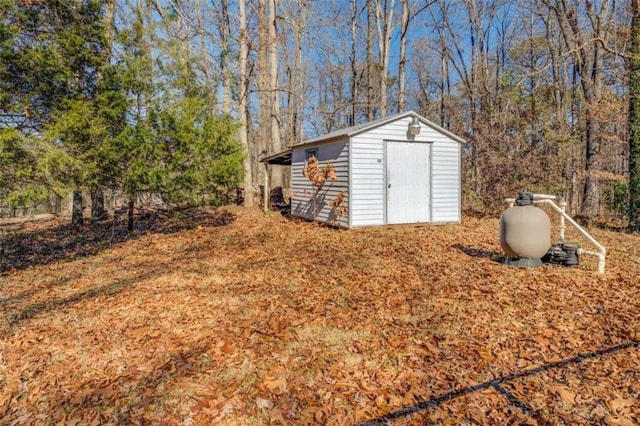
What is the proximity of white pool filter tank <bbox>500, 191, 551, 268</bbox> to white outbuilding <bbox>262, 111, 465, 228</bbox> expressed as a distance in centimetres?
402

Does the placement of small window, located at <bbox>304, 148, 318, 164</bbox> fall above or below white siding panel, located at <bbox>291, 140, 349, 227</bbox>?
above

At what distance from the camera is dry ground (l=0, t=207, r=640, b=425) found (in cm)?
254

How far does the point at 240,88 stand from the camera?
41.8 ft

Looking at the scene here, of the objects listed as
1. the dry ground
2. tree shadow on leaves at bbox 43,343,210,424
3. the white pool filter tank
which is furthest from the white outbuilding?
tree shadow on leaves at bbox 43,343,210,424

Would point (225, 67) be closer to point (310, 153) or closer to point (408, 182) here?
point (310, 153)

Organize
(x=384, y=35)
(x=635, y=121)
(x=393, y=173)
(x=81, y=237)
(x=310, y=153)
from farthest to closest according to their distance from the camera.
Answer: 1. (x=384, y=35)
2. (x=310, y=153)
3. (x=393, y=173)
4. (x=635, y=121)
5. (x=81, y=237)

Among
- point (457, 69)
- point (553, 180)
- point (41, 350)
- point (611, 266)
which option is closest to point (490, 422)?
point (41, 350)

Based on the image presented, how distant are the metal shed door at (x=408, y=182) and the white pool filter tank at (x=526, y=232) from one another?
13.2 feet

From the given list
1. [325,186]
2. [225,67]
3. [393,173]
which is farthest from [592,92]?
[225,67]

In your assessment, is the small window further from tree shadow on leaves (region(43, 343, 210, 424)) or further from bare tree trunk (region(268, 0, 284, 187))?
tree shadow on leaves (region(43, 343, 210, 424))

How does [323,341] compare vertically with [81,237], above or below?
below

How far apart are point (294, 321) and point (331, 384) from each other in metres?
1.19

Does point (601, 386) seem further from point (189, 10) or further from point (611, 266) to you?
point (189, 10)

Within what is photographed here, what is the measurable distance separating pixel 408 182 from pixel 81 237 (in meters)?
8.40
